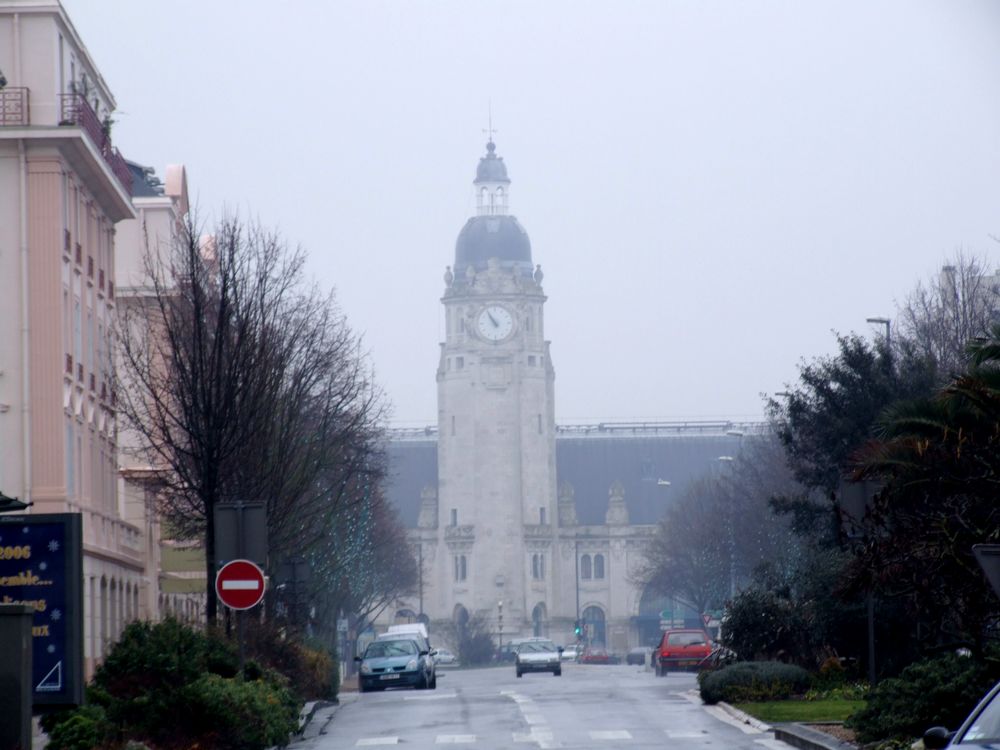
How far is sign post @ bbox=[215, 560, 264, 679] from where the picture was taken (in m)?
25.5

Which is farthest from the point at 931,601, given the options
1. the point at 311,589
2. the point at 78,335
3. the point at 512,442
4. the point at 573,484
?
the point at 573,484

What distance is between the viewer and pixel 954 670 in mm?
22438

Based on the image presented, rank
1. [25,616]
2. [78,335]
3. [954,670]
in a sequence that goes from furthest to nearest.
→ [78,335] < [954,670] < [25,616]

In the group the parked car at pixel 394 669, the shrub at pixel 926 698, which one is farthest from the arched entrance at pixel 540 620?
the shrub at pixel 926 698

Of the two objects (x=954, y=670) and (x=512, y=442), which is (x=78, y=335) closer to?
(x=954, y=670)

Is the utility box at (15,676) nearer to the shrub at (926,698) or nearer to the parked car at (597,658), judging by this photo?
the shrub at (926,698)

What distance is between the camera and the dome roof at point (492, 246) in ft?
598


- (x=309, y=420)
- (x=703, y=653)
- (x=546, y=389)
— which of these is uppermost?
(x=546, y=389)

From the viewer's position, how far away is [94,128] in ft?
155

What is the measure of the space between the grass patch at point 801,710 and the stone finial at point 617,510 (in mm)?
157078

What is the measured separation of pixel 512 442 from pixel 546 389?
5.74 meters

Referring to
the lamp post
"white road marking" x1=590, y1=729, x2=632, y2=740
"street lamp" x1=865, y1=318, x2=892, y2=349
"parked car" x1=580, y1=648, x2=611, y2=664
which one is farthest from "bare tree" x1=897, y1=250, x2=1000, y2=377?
the lamp post

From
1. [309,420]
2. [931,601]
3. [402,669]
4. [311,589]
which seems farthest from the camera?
[311,589]

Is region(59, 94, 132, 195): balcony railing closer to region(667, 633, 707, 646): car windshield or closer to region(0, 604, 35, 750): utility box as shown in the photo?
region(667, 633, 707, 646): car windshield
